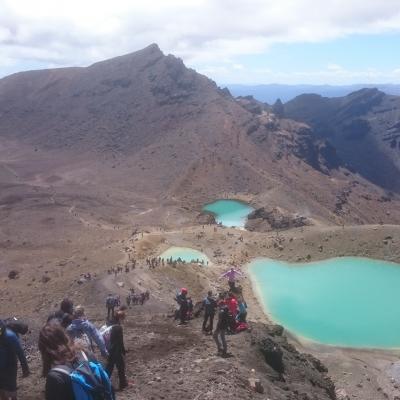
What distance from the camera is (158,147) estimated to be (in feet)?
372

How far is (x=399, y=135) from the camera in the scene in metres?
188

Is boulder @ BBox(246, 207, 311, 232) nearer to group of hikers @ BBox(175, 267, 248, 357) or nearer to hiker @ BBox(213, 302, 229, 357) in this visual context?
group of hikers @ BBox(175, 267, 248, 357)

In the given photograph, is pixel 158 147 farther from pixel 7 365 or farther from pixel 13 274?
pixel 7 365

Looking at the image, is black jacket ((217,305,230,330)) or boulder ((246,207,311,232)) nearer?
black jacket ((217,305,230,330))

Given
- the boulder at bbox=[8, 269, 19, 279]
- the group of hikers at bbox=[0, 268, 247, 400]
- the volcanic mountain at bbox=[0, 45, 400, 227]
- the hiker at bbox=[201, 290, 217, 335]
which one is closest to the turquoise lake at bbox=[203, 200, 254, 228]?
the volcanic mountain at bbox=[0, 45, 400, 227]

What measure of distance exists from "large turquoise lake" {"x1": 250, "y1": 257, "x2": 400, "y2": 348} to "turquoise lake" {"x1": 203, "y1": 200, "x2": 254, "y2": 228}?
29.8 m

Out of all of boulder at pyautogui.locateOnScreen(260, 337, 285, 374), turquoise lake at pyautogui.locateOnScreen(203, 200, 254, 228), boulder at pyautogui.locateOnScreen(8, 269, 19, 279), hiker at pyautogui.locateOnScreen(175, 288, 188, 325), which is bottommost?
turquoise lake at pyautogui.locateOnScreen(203, 200, 254, 228)

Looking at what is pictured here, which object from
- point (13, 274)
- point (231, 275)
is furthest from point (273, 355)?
point (13, 274)

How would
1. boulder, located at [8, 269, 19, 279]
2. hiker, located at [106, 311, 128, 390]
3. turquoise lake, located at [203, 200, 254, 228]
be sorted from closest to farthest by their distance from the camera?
hiker, located at [106, 311, 128, 390], boulder, located at [8, 269, 19, 279], turquoise lake, located at [203, 200, 254, 228]

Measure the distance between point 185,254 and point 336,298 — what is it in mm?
15789

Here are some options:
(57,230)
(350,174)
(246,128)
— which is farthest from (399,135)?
(57,230)

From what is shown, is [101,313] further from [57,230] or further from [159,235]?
[57,230]

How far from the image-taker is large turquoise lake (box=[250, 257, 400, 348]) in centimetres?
3219

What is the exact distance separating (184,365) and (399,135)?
609 ft
